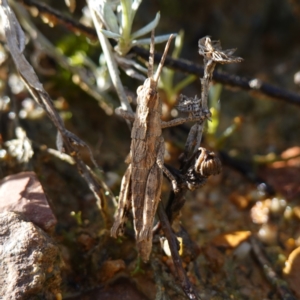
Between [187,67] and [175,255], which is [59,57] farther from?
[175,255]

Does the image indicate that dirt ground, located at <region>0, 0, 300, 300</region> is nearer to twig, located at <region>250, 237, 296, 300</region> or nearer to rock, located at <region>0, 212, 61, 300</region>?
twig, located at <region>250, 237, 296, 300</region>

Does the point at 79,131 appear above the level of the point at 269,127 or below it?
above

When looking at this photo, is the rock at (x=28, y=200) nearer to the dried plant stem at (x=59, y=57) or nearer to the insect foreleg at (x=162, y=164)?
the insect foreleg at (x=162, y=164)

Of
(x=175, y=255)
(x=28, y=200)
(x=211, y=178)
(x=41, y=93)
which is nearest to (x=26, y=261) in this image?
(x=28, y=200)

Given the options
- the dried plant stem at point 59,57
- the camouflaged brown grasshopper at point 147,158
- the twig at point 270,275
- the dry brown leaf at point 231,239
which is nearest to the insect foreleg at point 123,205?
the camouflaged brown grasshopper at point 147,158

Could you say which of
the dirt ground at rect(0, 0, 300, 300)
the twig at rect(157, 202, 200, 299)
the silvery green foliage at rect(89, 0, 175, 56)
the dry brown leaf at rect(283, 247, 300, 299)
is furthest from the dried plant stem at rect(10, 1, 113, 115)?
the dry brown leaf at rect(283, 247, 300, 299)

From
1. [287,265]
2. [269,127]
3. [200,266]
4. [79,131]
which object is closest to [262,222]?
[287,265]

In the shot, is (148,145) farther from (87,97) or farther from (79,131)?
(87,97)
